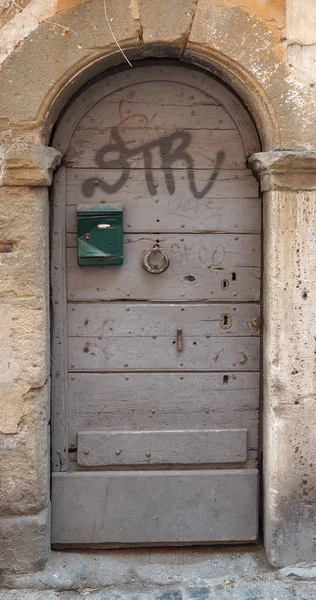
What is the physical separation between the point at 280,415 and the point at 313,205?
994 mm

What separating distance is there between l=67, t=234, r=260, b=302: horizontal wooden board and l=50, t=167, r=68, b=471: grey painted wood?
0.05m

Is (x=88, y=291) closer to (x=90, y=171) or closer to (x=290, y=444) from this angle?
(x=90, y=171)

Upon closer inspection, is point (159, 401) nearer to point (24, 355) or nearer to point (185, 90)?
point (24, 355)

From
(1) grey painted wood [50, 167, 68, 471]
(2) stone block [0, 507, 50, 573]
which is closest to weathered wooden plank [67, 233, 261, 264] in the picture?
(1) grey painted wood [50, 167, 68, 471]

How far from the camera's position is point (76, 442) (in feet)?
11.1

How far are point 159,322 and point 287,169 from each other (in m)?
0.94

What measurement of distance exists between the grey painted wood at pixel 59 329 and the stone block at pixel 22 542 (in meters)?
0.29

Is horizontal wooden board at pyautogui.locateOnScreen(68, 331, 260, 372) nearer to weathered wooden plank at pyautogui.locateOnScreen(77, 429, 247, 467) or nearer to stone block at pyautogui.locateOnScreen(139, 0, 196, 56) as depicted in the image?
weathered wooden plank at pyautogui.locateOnScreen(77, 429, 247, 467)

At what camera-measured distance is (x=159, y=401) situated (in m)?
3.38

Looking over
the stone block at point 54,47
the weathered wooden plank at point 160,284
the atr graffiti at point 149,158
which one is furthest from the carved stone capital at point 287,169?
the stone block at point 54,47

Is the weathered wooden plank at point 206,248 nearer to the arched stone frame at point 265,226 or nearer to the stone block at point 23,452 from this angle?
the arched stone frame at point 265,226

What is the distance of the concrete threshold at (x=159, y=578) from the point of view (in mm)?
3152

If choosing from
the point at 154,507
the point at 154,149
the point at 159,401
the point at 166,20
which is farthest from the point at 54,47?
the point at 154,507

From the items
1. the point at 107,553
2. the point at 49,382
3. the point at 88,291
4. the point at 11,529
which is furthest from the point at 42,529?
the point at 88,291
